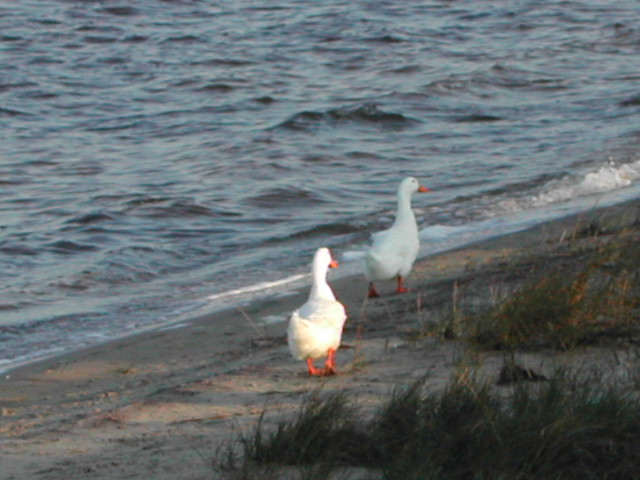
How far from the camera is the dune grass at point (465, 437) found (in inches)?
157

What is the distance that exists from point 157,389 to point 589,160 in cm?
881

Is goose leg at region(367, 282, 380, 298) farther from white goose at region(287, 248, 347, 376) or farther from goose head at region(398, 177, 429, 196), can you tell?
white goose at region(287, 248, 347, 376)

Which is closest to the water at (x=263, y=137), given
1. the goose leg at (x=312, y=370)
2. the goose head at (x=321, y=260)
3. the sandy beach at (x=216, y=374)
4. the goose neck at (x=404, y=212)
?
the sandy beach at (x=216, y=374)

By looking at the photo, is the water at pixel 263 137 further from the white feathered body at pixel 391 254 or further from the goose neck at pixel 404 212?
the white feathered body at pixel 391 254

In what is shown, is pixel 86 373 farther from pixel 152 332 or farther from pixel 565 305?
pixel 565 305

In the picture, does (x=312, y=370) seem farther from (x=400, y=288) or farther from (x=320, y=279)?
(x=400, y=288)

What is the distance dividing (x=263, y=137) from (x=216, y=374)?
32.8 feet

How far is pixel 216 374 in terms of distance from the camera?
611cm

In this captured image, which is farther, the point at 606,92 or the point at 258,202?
the point at 606,92

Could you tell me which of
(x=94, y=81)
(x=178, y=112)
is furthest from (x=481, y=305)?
(x=94, y=81)

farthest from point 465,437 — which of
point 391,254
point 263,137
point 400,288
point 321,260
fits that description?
point 263,137

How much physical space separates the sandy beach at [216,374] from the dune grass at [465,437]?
0.35 meters

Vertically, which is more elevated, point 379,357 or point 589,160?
point 379,357

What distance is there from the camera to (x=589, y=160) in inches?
545
